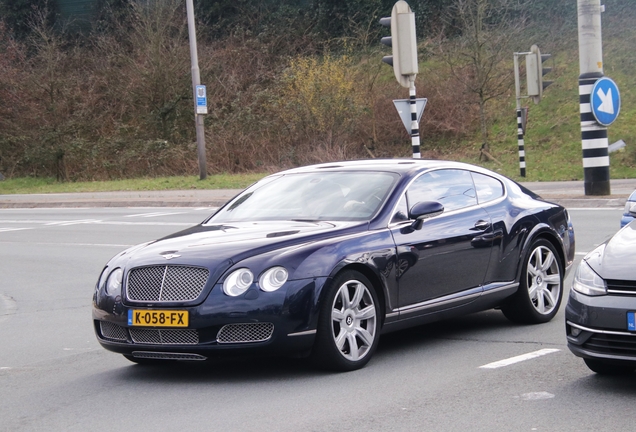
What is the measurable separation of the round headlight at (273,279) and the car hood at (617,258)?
76.9 inches

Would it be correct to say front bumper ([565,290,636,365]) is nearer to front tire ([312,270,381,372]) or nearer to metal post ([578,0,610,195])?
front tire ([312,270,381,372])

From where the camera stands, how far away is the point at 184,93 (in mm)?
48406

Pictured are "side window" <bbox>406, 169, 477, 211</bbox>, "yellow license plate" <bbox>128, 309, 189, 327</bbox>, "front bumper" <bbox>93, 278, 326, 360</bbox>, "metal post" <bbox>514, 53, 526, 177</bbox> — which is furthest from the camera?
"metal post" <bbox>514, 53, 526, 177</bbox>

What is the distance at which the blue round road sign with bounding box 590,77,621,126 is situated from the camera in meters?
20.2

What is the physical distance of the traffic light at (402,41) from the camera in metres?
19.3

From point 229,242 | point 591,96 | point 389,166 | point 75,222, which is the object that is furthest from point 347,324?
point 75,222

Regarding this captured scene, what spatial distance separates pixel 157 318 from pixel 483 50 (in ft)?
106

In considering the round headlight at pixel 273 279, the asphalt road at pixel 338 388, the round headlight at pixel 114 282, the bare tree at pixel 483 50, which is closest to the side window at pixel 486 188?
the asphalt road at pixel 338 388

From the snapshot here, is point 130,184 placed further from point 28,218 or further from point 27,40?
point 27,40

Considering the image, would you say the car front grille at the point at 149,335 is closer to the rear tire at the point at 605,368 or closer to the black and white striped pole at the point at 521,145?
the rear tire at the point at 605,368

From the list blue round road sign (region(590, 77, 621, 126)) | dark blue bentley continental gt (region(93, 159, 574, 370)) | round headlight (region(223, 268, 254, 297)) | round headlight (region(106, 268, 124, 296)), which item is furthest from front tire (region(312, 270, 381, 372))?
blue round road sign (region(590, 77, 621, 126))

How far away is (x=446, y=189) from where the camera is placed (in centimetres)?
814

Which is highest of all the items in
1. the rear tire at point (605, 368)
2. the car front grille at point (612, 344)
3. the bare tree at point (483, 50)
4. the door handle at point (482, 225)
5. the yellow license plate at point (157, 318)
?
the bare tree at point (483, 50)

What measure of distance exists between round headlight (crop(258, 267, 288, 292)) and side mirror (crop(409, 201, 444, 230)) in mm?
1359
